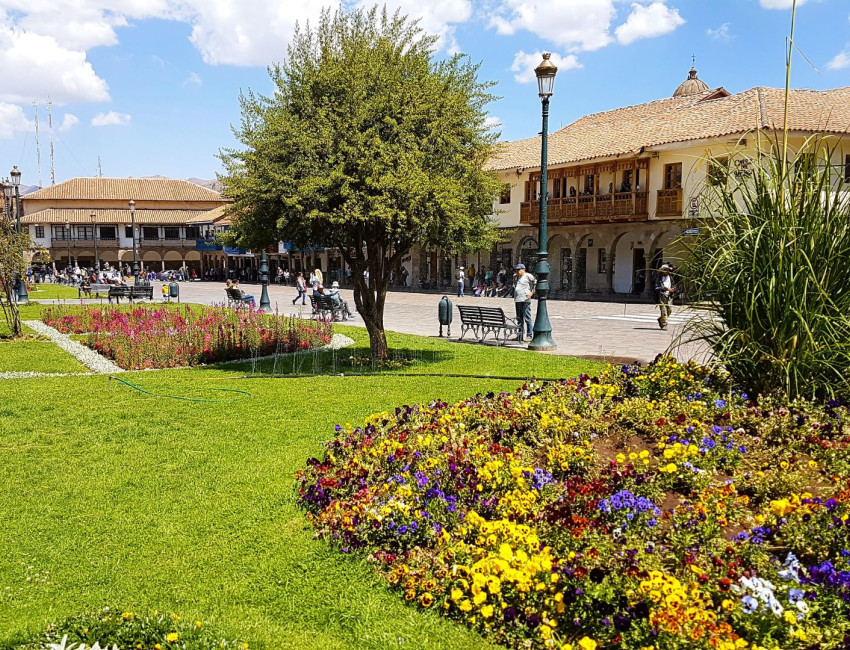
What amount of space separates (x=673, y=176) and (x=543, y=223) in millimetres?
18125

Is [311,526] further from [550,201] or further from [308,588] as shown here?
[550,201]

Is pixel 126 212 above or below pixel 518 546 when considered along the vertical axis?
above

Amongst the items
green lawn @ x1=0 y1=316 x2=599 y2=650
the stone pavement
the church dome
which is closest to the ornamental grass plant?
the stone pavement

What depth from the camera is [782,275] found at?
186 inches

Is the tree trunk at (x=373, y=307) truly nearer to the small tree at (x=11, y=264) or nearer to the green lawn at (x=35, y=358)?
the green lawn at (x=35, y=358)

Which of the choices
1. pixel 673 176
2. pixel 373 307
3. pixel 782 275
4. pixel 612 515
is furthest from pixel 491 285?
pixel 612 515

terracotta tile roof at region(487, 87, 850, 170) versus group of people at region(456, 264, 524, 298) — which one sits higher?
terracotta tile roof at region(487, 87, 850, 170)

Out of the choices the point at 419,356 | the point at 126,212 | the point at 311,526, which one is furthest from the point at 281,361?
the point at 126,212

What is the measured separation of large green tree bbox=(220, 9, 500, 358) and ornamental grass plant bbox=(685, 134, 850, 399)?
195 inches

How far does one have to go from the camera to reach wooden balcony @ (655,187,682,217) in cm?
2803

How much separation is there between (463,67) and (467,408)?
678cm

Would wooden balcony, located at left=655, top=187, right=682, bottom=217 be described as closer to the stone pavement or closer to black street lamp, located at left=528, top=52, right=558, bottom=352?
the stone pavement

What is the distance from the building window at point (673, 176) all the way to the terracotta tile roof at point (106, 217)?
172ft

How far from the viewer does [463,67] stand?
Result: 1098 cm
